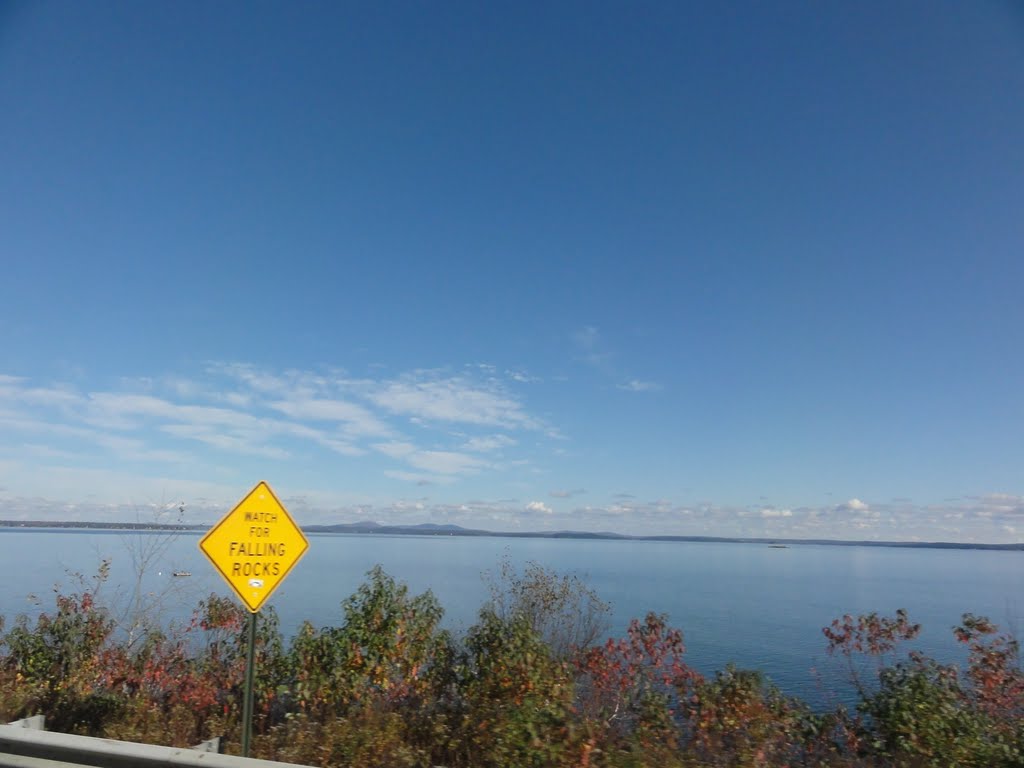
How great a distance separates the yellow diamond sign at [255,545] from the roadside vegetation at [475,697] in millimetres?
1612

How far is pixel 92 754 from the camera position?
543 cm

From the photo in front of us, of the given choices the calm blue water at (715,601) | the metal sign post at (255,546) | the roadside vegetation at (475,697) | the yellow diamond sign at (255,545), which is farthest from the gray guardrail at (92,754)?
the calm blue water at (715,601)

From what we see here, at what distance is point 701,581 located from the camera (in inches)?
2768

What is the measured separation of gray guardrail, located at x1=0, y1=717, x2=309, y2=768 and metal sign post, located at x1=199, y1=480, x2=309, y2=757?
154 centimetres

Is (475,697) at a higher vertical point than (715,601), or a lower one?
higher

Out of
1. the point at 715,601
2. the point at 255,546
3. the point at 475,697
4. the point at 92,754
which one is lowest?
the point at 715,601

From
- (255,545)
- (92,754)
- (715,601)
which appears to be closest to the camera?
(92,754)

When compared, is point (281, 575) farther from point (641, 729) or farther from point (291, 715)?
point (641, 729)

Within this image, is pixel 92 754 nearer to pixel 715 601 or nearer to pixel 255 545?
pixel 255 545

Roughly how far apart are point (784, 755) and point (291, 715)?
541 cm

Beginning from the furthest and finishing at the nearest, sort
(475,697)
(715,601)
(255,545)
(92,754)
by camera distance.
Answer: (715,601) → (475,697) → (255,545) → (92,754)

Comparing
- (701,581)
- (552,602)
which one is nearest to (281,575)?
(552,602)

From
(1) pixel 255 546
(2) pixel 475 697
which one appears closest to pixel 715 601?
(2) pixel 475 697

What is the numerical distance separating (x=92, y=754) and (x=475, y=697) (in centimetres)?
425
